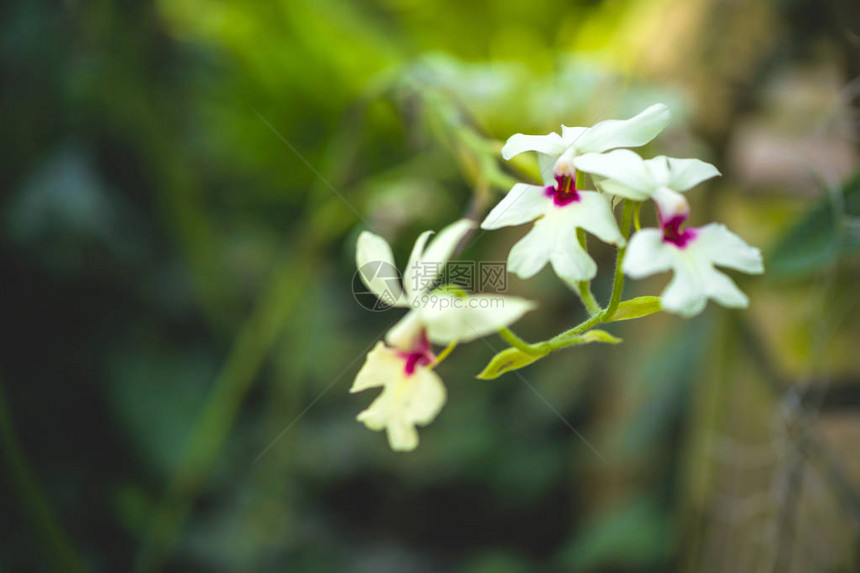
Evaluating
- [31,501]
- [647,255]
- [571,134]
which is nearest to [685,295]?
[647,255]

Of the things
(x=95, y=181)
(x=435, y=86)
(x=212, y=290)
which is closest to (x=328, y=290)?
(x=212, y=290)

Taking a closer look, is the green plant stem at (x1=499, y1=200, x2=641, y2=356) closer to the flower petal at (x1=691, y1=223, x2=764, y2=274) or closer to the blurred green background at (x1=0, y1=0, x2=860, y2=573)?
the flower petal at (x1=691, y1=223, x2=764, y2=274)

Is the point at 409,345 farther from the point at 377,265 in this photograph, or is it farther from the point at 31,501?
the point at 31,501

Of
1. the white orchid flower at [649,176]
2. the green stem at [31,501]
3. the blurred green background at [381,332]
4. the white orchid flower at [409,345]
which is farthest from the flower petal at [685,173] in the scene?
the green stem at [31,501]

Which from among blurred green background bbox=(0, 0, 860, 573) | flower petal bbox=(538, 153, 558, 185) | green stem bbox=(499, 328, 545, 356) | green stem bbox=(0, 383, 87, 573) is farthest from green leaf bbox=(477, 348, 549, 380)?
green stem bbox=(0, 383, 87, 573)

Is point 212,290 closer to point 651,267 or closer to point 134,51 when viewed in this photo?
point 134,51

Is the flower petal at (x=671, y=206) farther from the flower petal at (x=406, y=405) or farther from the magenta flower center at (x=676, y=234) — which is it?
the flower petal at (x=406, y=405)
